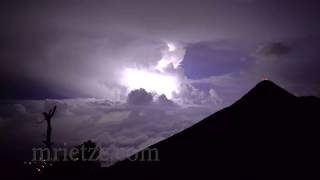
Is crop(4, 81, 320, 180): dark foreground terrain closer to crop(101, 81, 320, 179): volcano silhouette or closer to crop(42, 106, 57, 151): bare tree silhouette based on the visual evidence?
crop(101, 81, 320, 179): volcano silhouette

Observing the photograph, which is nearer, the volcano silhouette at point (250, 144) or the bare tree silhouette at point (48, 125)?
the volcano silhouette at point (250, 144)

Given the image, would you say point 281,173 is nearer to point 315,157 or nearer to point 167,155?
point 315,157

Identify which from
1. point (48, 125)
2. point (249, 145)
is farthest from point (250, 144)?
point (48, 125)

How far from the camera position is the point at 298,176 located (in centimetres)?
469

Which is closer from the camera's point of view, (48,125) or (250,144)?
(250,144)

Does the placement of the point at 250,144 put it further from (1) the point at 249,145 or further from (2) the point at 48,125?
(2) the point at 48,125

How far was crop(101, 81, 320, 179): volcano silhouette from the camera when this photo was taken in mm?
4820

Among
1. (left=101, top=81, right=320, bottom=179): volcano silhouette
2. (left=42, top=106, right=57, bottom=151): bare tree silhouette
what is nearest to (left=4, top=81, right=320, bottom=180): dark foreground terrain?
(left=101, top=81, right=320, bottom=179): volcano silhouette

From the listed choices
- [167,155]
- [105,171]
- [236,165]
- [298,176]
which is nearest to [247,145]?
[236,165]

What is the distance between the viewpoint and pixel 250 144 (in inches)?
201

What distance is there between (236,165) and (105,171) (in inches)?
103

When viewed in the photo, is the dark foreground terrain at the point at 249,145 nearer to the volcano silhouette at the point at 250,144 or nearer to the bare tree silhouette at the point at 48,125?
the volcano silhouette at the point at 250,144

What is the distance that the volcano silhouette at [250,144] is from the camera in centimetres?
482

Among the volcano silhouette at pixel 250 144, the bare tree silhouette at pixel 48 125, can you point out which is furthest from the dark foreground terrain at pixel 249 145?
the bare tree silhouette at pixel 48 125
